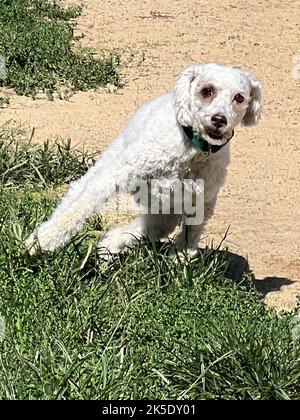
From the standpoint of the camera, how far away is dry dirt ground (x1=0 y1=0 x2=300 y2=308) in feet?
24.0

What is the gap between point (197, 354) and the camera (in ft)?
16.5

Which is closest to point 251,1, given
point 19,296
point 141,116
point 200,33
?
point 200,33

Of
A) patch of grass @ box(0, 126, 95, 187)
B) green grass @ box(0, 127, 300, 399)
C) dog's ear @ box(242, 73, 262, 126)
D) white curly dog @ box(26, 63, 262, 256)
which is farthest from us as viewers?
patch of grass @ box(0, 126, 95, 187)

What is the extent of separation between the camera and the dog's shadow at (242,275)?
6582 mm

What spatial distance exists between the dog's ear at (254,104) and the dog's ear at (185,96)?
319 millimetres

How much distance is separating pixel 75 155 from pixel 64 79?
1.84 m

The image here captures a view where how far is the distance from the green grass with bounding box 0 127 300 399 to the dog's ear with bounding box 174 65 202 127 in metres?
0.78

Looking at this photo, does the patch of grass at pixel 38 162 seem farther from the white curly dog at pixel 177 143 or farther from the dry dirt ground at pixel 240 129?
the white curly dog at pixel 177 143

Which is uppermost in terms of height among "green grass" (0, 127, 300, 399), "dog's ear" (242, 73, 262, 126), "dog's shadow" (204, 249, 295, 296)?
"dog's ear" (242, 73, 262, 126)

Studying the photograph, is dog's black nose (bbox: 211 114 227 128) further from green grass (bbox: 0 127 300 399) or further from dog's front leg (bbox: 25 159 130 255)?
green grass (bbox: 0 127 300 399)

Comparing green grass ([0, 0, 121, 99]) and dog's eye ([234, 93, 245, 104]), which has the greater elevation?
dog's eye ([234, 93, 245, 104])

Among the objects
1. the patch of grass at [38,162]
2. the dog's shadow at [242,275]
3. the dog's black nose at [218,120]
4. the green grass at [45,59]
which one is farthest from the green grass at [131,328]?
the green grass at [45,59]

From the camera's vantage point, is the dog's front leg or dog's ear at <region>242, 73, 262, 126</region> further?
dog's ear at <region>242, 73, 262, 126</region>

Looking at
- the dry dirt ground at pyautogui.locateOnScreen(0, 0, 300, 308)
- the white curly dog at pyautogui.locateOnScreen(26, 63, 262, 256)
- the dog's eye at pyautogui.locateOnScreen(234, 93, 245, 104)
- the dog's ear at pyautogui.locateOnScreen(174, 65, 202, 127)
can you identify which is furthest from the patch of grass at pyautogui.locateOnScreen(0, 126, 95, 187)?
the dog's eye at pyautogui.locateOnScreen(234, 93, 245, 104)
